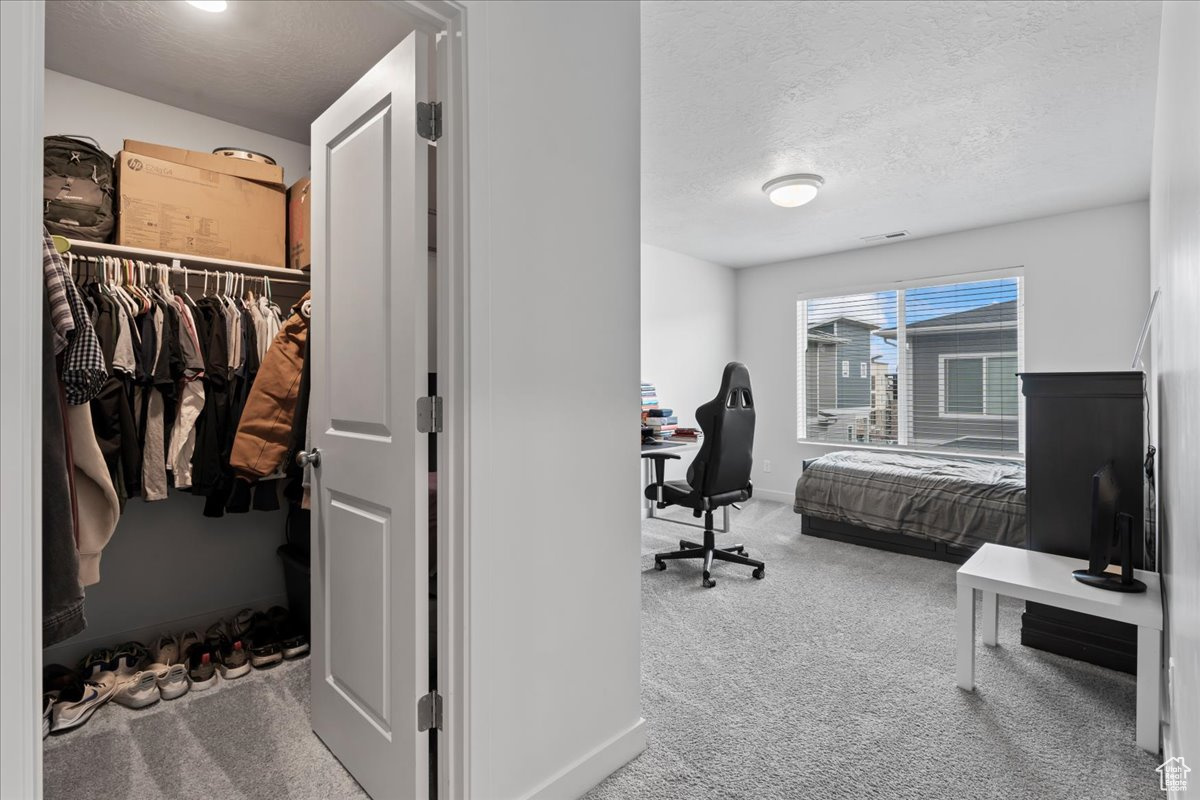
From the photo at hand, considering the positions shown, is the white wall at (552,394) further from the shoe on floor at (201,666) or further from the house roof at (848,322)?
the house roof at (848,322)

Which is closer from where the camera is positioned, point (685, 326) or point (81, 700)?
point (81, 700)

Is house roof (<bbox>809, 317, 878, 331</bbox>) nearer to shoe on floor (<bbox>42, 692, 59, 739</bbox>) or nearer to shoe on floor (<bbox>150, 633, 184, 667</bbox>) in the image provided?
shoe on floor (<bbox>150, 633, 184, 667</bbox>)

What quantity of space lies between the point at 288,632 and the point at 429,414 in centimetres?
189

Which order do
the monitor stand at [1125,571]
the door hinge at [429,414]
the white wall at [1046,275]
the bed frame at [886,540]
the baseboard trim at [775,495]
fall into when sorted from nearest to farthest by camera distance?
the door hinge at [429,414], the monitor stand at [1125,571], the bed frame at [886,540], the white wall at [1046,275], the baseboard trim at [775,495]

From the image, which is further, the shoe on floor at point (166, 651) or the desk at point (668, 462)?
the desk at point (668, 462)

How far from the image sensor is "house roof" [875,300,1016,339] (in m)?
4.72

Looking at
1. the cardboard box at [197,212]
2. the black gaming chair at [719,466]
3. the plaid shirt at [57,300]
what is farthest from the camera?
the black gaming chair at [719,466]

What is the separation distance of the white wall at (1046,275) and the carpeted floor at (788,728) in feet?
8.53

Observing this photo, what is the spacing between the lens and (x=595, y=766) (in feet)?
5.46

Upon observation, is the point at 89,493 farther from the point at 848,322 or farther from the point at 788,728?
the point at 848,322

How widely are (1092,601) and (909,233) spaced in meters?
3.75

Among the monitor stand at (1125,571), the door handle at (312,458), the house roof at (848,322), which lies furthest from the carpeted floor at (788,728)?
the house roof at (848,322)

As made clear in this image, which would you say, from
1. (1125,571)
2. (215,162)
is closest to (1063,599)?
(1125,571)

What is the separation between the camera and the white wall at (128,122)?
238 cm
